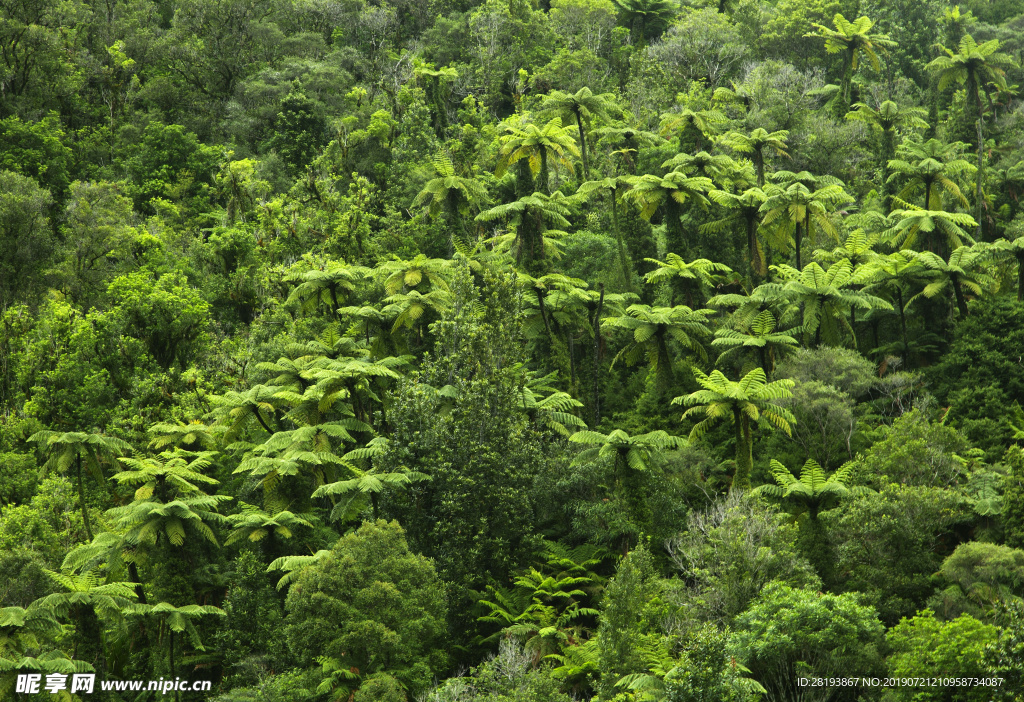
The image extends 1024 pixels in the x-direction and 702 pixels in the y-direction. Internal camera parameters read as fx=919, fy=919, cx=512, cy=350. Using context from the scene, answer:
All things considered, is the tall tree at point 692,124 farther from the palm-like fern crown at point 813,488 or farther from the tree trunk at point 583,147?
the palm-like fern crown at point 813,488

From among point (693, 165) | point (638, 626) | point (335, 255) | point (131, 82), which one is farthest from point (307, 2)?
point (638, 626)

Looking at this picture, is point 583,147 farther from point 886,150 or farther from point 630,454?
point 630,454

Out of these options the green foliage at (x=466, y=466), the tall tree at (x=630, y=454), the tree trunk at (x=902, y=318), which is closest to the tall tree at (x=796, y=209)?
the tree trunk at (x=902, y=318)

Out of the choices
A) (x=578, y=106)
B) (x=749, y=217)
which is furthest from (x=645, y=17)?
(x=749, y=217)

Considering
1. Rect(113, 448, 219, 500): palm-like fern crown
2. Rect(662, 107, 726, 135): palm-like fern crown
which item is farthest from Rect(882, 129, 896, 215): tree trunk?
Rect(113, 448, 219, 500): palm-like fern crown

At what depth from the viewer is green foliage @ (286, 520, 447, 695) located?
1789 cm

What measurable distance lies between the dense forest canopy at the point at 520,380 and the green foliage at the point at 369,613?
83 mm

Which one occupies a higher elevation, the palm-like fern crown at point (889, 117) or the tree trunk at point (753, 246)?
the palm-like fern crown at point (889, 117)

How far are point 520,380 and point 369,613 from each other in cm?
860

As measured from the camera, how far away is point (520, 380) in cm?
2502

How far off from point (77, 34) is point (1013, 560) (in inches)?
1908

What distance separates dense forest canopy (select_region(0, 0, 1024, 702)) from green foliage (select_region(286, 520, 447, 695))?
8cm

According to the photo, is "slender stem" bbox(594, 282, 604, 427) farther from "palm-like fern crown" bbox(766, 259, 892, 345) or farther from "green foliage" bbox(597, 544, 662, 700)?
"green foliage" bbox(597, 544, 662, 700)

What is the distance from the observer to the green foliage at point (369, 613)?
58.7ft
